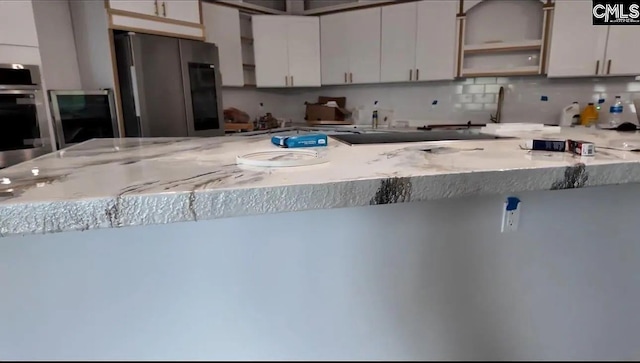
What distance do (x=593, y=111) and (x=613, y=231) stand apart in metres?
2.09

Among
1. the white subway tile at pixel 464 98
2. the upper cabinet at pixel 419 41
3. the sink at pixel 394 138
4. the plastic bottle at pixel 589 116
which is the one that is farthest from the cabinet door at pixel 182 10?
the plastic bottle at pixel 589 116

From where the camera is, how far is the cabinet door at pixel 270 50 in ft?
11.7

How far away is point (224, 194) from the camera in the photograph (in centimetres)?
61

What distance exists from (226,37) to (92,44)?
1.14 meters

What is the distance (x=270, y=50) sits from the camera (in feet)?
11.9

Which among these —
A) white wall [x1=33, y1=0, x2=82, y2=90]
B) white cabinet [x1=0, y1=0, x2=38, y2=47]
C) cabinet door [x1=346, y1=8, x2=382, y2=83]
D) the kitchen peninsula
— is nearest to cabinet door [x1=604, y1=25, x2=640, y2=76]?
cabinet door [x1=346, y1=8, x2=382, y2=83]

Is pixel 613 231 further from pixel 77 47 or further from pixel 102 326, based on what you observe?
pixel 77 47

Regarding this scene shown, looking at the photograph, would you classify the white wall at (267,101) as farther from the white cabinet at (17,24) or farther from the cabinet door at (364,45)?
the white cabinet at (17,24)

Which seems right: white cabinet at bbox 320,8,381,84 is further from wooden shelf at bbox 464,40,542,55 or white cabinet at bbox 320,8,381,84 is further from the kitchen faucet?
the kitchen faucet

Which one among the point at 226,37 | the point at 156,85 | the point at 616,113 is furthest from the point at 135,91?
the point at 616,113

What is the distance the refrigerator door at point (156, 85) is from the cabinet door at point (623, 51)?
10.4 ft

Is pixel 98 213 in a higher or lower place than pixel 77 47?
lower

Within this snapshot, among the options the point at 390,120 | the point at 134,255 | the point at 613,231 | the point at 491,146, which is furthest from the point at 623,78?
the point at 134,255

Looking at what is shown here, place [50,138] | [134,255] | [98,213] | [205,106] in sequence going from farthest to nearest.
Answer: [205,106], [50,138], [134,255], [98,213]
